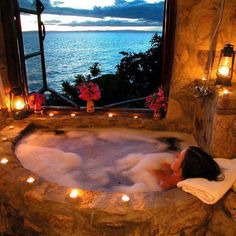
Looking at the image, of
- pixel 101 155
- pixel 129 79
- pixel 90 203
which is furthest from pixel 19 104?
pixel 129 79

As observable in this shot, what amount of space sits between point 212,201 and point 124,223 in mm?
624

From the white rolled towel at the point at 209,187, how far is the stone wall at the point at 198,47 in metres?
0.53

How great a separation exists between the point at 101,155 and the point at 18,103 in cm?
126

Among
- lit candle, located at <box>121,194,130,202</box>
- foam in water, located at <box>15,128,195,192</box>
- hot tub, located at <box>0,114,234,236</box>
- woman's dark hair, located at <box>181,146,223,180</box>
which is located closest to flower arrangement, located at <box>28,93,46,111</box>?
foam in water, located at <box>15,128,195,192</box>

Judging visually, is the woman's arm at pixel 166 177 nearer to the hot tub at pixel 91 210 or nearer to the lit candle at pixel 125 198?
the hot tub at pixel 91 210

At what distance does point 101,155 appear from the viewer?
9.26 ft

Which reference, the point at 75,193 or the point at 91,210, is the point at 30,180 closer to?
the point at 75,193

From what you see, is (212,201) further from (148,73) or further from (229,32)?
(148,73)

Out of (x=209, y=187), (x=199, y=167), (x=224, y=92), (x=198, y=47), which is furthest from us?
(x=198, y=47)

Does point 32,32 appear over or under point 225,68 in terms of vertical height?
over

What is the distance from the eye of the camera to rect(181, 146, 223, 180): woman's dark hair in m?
1.87

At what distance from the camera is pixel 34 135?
3088 mm

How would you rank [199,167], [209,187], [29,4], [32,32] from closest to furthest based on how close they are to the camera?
1. [209,187]
2. [199,167]
3. [29,4]
4. [32,32]

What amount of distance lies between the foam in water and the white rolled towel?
43cm
